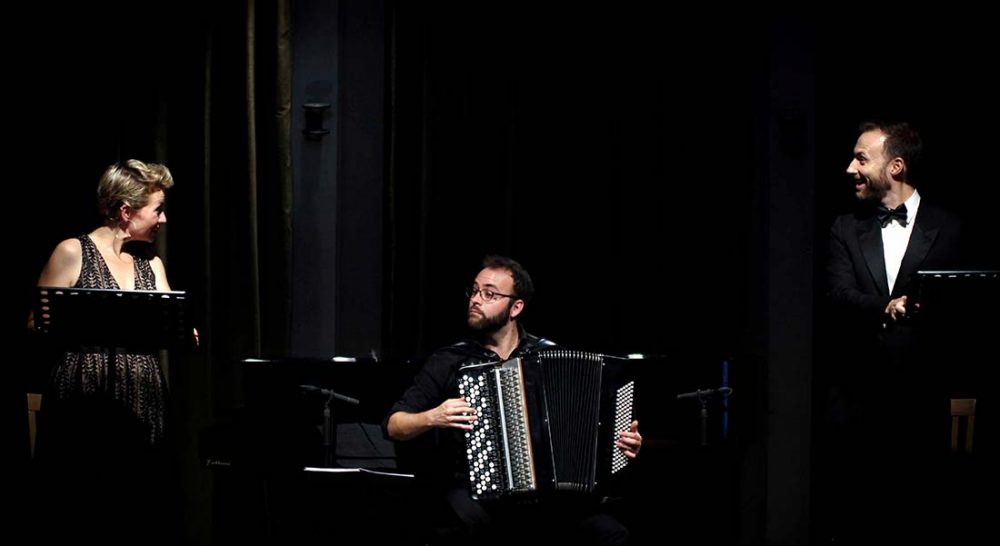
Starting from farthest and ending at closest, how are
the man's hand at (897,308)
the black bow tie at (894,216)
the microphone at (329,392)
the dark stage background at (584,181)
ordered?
the dark stage background at (584,181), the microphone at (329,392), the black bow tie at (894,216), the man's hand at (897,308)

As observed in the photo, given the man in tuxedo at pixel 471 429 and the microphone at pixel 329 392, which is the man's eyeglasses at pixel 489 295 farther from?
the microphone at pixel 329 392

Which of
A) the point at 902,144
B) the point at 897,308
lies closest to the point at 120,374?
the point at 897,308

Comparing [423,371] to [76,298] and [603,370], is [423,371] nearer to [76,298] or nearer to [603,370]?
[603,370]

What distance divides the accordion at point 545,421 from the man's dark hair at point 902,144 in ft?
4.00

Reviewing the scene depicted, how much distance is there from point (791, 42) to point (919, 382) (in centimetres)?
185

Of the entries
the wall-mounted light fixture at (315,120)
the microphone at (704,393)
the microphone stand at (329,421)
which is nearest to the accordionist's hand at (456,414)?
the microphone stand at (329,421)

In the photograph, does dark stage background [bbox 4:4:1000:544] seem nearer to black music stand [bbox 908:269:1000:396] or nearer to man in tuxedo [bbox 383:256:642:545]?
man in tuxedo [bbox 383:256:642:545]

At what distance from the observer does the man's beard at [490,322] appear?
3.91m

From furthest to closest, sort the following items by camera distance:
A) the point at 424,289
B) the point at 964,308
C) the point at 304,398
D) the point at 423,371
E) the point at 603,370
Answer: the point at 424,289
the point at 304,398
the point at 423,371
the point at 603,370
the point at 964,308

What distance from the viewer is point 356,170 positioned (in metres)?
5.13

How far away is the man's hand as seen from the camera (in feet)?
11.3

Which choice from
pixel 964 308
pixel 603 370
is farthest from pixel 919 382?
pixel 603 370

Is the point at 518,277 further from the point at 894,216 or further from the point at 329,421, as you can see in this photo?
the point at 894,216

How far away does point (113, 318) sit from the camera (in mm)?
3291
